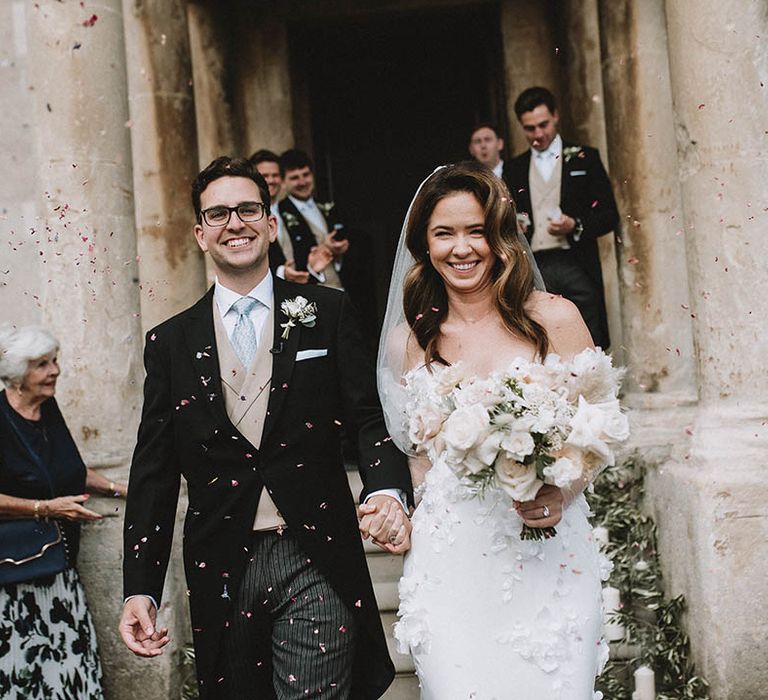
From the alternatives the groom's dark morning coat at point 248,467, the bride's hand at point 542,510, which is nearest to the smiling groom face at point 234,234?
the groom's dark morning coat at point 248,467

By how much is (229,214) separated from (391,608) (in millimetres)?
2823

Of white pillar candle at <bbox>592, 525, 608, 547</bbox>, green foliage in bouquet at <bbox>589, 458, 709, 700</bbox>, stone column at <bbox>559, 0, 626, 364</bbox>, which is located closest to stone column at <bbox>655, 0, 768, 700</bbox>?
green foliage in bouquet at <bbox>589, 458, 709, 700</bbox>

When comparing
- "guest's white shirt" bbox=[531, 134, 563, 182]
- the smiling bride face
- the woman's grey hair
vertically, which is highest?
"guest's white shirt" bbox=[531, 134, 563, 182]

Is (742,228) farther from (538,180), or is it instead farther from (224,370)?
(224,370)

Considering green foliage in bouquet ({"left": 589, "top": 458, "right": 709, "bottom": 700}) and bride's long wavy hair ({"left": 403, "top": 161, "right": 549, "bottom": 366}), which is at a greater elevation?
bride's long wavy hair ({"left": 403, "top": 161, "right": 549, "bottom": 366})

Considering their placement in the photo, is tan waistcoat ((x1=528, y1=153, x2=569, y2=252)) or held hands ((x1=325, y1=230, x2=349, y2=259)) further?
held hands ((x1=325, y1=230, x2=349, y2=259))

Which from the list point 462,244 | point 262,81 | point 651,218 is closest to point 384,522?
point 462,244

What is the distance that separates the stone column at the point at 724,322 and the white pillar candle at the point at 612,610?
1.05ft

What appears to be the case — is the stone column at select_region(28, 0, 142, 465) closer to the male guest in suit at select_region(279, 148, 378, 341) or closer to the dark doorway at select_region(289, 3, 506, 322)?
the male guest in suit at select_region(279, 148, 378, 341)

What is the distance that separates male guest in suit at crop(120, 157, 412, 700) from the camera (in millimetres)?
3199

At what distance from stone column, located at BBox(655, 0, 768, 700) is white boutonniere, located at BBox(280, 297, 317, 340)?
2481 mm

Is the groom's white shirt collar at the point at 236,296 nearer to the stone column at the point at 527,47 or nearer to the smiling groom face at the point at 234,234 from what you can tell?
the smiling groom face at the point at 234,234

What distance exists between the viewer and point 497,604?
3.33 meters

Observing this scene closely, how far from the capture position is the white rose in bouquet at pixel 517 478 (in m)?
2.85
